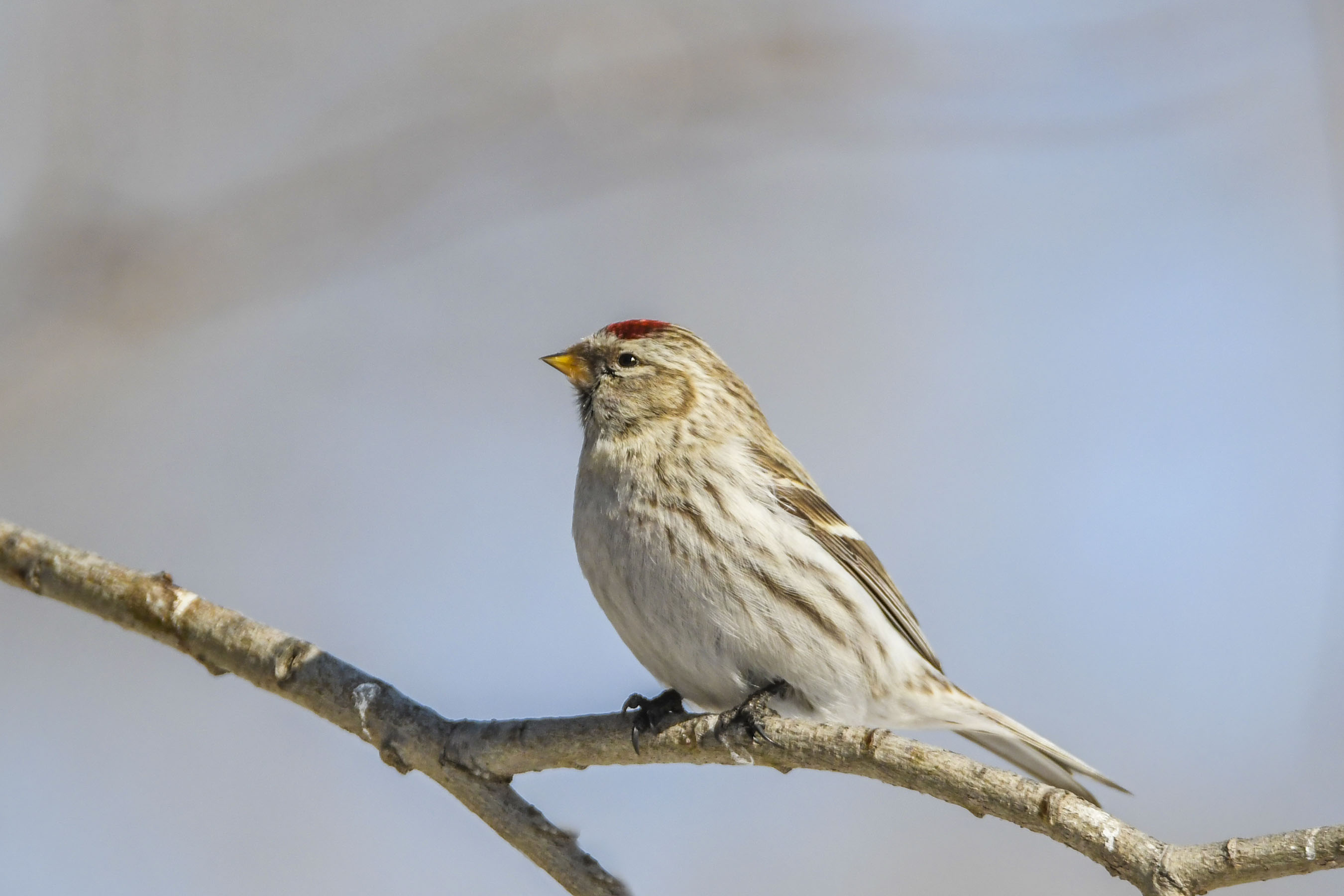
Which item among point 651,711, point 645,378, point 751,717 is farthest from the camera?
point 645,378

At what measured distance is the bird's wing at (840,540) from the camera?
323 cm

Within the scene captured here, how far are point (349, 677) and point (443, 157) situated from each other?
1.11m

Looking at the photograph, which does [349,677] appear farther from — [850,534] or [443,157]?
[850,534]

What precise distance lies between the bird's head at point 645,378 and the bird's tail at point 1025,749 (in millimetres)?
1085

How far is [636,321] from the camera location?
11.5 ft

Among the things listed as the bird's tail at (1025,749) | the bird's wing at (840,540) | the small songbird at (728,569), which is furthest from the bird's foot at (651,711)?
the bird's tail at (1025,749)

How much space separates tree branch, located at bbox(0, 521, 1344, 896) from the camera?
224 centimetres

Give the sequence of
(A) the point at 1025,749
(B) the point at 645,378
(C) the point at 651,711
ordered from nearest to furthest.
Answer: (C) the point at 651,711
(A) the point at 1025,749
(B) the point at 645,378

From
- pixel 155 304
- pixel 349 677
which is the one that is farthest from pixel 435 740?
pixel 155 304

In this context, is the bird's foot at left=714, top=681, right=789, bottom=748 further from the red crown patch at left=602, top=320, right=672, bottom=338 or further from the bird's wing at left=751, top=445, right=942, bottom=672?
the red crown patch at left=602, top=320, right=672, bottom=338

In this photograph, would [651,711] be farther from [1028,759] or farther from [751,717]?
[1028,759]

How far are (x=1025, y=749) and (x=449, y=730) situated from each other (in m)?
1.57

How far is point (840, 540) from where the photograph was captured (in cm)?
Answer: 332

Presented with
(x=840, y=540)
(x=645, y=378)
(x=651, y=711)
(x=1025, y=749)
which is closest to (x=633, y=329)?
(x=645, y=378)
